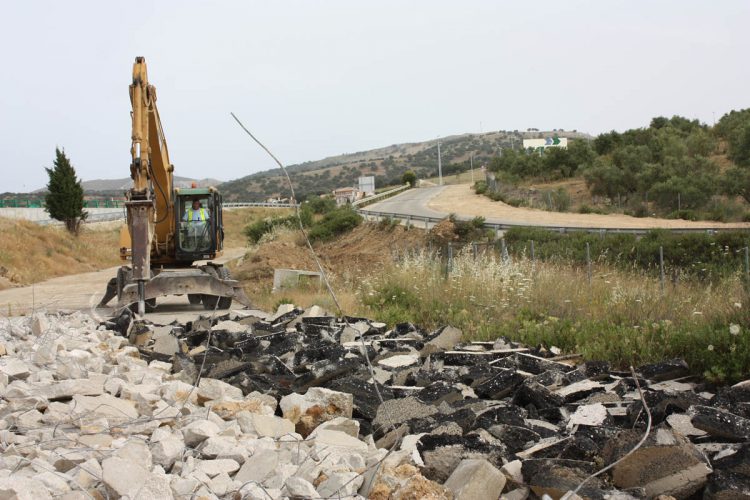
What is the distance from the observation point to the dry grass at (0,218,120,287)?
36.3 metres

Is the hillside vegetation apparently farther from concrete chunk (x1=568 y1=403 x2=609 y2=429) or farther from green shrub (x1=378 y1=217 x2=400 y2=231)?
concrete chunk (x1=568 y1=403 x2=609 y2=429)

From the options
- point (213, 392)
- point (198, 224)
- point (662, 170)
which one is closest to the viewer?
point (213, 392)

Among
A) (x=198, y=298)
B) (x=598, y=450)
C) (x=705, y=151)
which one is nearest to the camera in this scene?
(x=598, y=450)

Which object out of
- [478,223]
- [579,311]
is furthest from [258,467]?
[478,223]

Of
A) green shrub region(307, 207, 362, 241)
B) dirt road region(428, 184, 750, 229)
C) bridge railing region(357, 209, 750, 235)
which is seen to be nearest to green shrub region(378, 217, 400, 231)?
bridge railing region(357, 209, 750, 235)

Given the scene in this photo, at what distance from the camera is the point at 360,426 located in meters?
6.48

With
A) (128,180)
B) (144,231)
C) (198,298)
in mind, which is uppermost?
(128,180)

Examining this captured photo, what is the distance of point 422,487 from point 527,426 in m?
1.98

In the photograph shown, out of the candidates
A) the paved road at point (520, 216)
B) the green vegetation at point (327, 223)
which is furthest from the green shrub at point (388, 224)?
the green vegetation at point (327, 223)

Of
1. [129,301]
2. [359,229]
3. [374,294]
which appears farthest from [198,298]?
[359,229]

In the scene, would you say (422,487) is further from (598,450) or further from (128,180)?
(128,180)

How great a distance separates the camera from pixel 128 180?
1695 centimetres

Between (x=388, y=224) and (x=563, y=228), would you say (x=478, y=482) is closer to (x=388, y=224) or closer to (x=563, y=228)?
(x=563, y=228)

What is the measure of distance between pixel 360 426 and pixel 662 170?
43518mm
